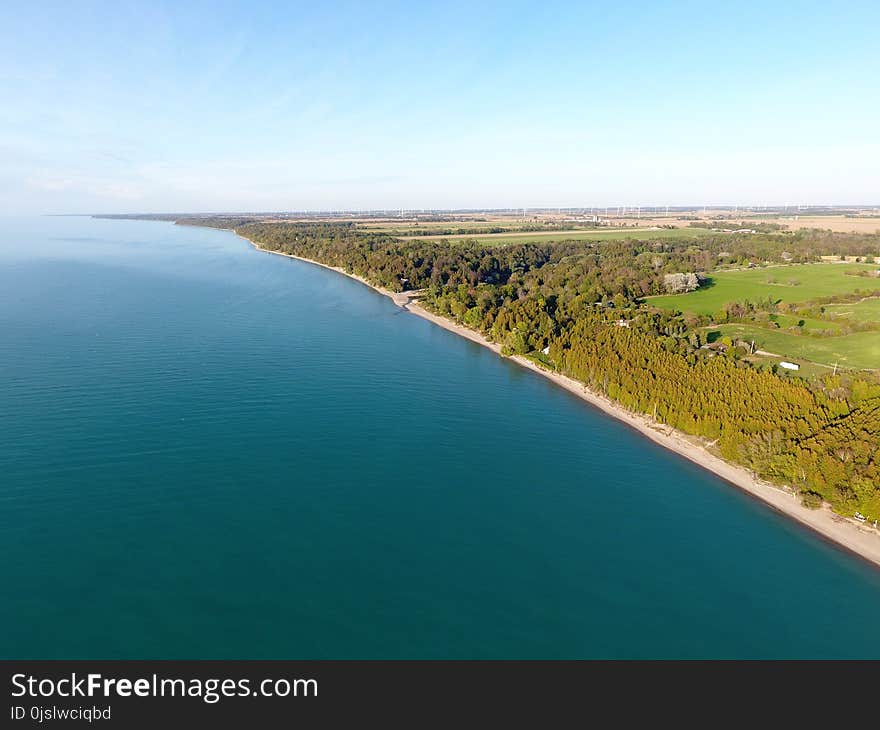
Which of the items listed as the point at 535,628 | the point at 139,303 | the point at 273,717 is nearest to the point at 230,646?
the point at 273,717

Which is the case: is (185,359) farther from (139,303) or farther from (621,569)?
(621,569)

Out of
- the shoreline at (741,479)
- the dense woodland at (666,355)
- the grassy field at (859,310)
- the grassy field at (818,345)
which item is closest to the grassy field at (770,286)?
the dense woodland at (666,355)

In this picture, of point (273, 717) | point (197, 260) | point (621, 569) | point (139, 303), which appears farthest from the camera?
point (197, 260)

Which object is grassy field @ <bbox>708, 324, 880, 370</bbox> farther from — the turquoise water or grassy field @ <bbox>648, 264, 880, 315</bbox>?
the turquoise water

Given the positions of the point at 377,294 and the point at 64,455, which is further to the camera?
the point at 377,294

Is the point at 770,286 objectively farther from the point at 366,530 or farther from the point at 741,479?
the point at 366,530

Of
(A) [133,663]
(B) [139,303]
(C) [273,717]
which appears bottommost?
(C) [273,717]

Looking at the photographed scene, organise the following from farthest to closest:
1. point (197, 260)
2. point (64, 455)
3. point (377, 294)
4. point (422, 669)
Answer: point (197, 260) < point (377, 294) < point (64, 455) < point (422, 669)

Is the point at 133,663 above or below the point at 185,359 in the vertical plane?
below
